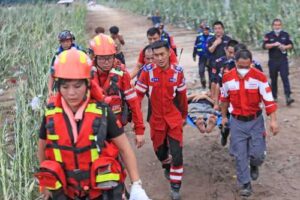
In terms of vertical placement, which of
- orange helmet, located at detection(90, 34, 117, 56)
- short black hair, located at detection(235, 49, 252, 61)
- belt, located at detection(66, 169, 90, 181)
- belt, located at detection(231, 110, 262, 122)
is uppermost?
orange helmet, located at detection(90, 34, 117, 56)

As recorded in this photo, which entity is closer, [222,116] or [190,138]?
[222,116]

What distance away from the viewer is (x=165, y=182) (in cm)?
648

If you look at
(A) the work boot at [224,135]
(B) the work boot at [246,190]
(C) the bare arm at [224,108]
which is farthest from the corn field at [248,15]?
(B) the work boot at [246,190]

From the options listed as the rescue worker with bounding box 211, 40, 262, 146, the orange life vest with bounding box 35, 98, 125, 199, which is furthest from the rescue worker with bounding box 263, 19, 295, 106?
the orange life vest with bounding box 35, 98, 125, 199

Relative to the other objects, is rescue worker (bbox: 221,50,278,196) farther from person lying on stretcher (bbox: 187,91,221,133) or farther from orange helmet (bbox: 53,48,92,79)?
orange helmet (bbox: 53,48,92,79)

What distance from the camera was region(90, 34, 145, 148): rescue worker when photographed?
4805 mm

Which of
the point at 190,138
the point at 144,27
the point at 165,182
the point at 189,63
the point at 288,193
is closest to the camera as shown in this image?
the point at 288,193

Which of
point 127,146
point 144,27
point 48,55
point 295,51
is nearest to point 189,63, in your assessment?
point 295,51

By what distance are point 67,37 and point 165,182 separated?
2.35m

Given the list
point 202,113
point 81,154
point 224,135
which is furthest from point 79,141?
point 224,135

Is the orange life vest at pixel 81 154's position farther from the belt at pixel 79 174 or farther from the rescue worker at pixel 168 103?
the rescue worker at pixel 168 103

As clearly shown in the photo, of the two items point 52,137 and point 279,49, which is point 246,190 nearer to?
point 52,137

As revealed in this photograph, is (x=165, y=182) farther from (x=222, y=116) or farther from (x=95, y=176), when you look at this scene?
(x=95, y=176)

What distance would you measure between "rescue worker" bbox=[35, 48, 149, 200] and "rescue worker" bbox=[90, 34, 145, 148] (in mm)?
1556
